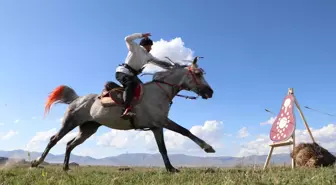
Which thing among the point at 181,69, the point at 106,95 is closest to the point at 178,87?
the point at 181,69

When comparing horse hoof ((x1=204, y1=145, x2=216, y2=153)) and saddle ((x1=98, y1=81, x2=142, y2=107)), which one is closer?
horse hoof ((x1=204, y1=145, x2=216, y2=153))

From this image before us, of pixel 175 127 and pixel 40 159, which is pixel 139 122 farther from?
pixel 40 159

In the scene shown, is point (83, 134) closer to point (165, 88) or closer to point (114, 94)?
point (114, 94)

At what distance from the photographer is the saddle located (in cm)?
900

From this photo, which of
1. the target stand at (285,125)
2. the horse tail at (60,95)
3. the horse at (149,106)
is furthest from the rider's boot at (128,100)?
the target stand at (285,125)

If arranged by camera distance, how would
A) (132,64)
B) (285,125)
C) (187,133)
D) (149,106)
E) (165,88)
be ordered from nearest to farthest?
(187,133) → (149,106) → (132,64) → (165,88) → (285,125)

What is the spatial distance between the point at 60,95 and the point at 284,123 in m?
7.48

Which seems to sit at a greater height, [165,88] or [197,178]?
[165,88]

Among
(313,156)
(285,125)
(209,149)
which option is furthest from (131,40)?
(313,156)

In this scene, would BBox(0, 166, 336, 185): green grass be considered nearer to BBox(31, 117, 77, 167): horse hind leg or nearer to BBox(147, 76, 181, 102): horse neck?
BBox(147, 76, 181, 102): horse neck

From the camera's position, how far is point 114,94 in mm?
9359

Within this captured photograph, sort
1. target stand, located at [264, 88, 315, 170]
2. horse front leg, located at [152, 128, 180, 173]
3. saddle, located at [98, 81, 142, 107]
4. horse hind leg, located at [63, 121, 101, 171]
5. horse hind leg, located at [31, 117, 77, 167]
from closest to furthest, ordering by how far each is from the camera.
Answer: horse front leg, located at [152, 128, 180, 173] < saddle, located at [98, 81, 142, 107] < horse hind leg, located at [31, 117, 77, 167] < target stand, located at [264, 88, 315, 170] < horse hind leg, located at [63, 121, 101, 171]

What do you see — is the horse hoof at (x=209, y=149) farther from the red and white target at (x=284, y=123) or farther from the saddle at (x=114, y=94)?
the red and white target at (x=284, y=123)

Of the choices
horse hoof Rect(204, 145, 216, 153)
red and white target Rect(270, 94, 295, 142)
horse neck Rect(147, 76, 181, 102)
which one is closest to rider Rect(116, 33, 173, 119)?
horse neck Rect(147, 76, 181, 102)
